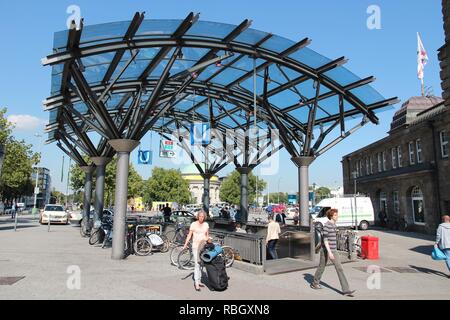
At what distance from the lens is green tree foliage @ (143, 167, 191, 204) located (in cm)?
8238

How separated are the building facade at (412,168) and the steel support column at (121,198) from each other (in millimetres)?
12797

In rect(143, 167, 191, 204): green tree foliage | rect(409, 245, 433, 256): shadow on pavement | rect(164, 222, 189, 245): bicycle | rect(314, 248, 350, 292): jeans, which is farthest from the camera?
rect(143, 167, 191, 204): green tree foliage

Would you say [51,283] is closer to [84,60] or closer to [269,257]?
[269,257]

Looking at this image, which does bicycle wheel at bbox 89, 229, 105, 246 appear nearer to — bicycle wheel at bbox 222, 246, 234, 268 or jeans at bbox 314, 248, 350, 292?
bicycle wheel at bbox 222, 246, 234, 268

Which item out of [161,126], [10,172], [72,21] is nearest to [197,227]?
[72,21]

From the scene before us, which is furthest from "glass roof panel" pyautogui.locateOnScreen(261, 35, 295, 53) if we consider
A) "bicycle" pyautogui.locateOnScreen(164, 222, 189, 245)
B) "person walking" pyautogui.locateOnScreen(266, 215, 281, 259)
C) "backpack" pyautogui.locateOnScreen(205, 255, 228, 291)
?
"backpack" pyautogui.locateOnScreen(205, 255, 228, 291)

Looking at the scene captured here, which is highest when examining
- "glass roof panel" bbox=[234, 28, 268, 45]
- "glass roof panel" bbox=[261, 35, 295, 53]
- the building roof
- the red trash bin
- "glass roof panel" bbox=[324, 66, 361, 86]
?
the building roof

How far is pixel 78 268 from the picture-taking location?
10531 mm

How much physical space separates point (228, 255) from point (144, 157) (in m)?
14.5

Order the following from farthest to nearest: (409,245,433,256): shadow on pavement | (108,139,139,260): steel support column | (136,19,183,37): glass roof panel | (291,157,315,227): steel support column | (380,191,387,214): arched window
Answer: (380,191,387,214): arched window → (291,157,315,227): steel support column → (409,245,433,256): shadow on pavement → (108,139,139,260): steel support column → (136,19,183,37): glass roof panel

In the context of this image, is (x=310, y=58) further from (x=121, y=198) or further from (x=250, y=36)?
(x=121, y=198)

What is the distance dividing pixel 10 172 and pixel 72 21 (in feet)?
99.4
